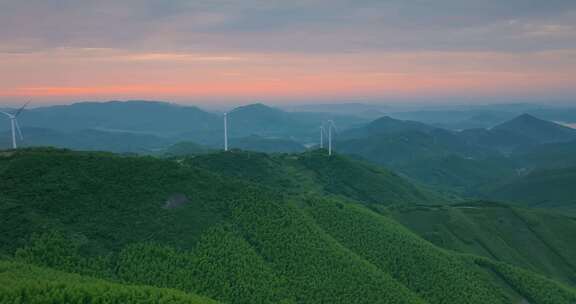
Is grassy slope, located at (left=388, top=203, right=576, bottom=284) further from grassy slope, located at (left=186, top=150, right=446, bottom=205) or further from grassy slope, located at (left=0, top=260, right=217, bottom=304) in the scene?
grassy slope, located at (left=0, top=260, right=217, bottom=304)

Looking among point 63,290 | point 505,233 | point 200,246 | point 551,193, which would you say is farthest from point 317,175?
point 551,193

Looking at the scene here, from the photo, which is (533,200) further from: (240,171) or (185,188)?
(185,188)

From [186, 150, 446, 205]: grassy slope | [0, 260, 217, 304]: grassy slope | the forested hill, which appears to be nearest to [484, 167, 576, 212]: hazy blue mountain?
[186, 150, 446, 205]: grassy slope

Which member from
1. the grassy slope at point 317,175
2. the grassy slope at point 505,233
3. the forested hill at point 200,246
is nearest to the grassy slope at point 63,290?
the forested hill at point 200,246

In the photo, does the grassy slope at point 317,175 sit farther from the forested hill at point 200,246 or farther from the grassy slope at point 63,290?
the grassy slope at point 63,290

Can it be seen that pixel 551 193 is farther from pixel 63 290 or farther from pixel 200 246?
pixel 63 290

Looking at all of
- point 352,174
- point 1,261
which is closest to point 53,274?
point 1,261
